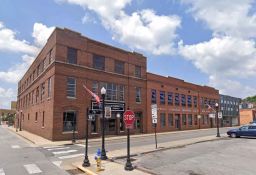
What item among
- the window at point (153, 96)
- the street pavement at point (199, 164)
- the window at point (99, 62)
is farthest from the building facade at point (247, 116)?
the street pavement at point (199, 164)

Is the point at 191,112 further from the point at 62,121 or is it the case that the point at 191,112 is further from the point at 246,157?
the point at 246,157

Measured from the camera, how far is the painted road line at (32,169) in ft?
38.6

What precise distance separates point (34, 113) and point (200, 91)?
3313 centimetres

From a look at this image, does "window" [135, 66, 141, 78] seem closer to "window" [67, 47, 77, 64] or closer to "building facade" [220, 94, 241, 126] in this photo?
"window" [67, 47, 77, 64]

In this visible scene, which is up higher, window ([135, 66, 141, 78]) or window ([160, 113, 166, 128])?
window ([135, 66, 141, 78])

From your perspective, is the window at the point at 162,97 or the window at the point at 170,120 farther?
the window at the point at 170,120

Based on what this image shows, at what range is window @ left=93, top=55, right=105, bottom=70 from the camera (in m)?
31.5

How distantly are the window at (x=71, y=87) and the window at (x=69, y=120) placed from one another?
6.58 ft

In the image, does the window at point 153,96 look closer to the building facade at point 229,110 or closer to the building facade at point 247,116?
the building facade at point 229,110

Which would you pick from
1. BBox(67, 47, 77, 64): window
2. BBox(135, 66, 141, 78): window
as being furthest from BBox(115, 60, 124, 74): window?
BBox(67, 47, 77, 64): window

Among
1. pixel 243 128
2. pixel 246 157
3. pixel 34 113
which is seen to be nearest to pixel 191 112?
pixel 243 128

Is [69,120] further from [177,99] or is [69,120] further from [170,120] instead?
[177,99]

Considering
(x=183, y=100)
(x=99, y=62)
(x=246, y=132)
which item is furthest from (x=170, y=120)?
(x=99, y=62)

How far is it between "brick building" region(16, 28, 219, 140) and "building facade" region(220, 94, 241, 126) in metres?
27.2
